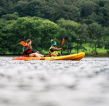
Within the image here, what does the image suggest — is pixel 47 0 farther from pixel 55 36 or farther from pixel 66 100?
pixel 66 100

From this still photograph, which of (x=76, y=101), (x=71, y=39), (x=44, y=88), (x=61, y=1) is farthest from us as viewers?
(x=61, y=1)

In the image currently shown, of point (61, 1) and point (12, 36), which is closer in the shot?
point (12, 36)

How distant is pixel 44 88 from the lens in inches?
222

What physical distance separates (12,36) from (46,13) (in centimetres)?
5674

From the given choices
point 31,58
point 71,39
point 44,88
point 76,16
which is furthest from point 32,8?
point 44,88

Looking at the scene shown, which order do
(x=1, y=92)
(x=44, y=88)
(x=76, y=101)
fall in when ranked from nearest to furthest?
(x=76, y=101) → (x=1, y=92) → (x=44, y=88)

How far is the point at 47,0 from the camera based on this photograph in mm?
144125

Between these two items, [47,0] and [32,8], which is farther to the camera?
[47,0]

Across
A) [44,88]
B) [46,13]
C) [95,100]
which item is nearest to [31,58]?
[44,88]

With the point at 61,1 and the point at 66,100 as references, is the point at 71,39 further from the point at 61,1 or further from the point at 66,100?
the point at 61,1

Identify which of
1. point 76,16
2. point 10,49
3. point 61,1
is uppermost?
point 61,1

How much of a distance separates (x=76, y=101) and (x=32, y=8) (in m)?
119

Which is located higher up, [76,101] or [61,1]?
[61,1]

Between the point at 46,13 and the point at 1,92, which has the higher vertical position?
the point at 46,13
